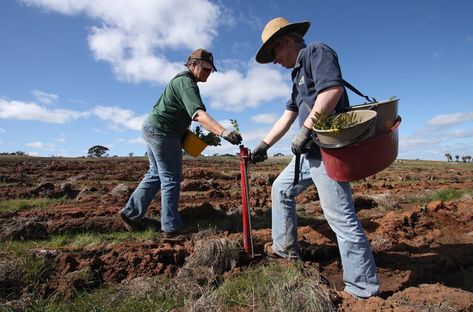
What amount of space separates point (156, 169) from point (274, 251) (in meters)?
2.20

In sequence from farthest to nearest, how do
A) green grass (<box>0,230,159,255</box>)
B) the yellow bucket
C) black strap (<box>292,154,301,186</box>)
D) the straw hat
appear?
the yellow bucket → green grass (<box>0,230,159,255</box>) → black strap (<box>292,154,301,186</box>) → the straw hat

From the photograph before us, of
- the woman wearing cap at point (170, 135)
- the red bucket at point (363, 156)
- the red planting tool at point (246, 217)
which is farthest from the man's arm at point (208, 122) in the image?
the red bucket at point (363, 156)

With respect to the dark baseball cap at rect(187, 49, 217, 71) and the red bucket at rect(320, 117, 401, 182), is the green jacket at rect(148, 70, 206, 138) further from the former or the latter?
the red bucket at rect(320, 117, 401, 182)

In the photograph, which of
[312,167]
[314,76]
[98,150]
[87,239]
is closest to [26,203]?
[87,239]

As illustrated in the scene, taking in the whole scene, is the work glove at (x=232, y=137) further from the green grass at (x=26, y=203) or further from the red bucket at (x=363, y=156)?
the green grass at (x=26, y=203)

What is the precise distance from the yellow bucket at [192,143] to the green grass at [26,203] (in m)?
3.44

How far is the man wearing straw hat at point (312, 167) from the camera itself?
2.95m

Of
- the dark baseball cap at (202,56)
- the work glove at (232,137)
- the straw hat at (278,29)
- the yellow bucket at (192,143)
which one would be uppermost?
the dark baseball cap at (202,56)

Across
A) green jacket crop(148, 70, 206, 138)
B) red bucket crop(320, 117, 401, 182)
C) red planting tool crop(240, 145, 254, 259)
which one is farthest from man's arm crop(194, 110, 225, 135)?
red bucket crop(320, 117, 401, 182)

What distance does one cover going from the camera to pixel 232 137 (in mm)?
3939

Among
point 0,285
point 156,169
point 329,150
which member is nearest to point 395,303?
point 329,150

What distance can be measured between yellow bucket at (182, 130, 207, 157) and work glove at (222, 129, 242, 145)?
49.6 inches

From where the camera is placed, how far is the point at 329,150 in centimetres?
281

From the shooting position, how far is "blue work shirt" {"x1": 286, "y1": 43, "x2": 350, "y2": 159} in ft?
9.63
